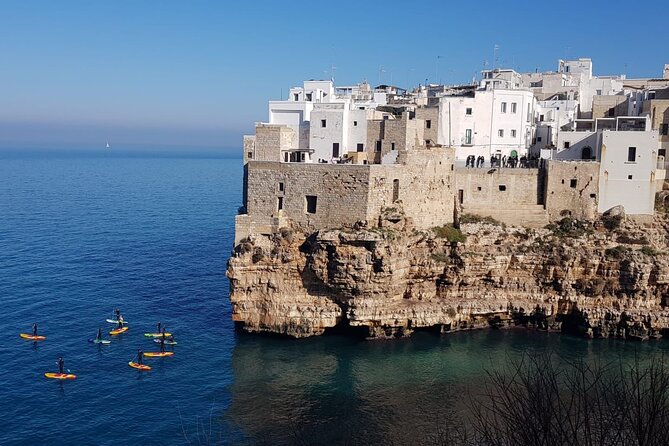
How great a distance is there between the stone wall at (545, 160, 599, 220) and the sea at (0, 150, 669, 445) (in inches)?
351

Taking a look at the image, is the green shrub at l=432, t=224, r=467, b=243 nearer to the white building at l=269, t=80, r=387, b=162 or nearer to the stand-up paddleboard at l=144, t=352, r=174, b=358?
the white building at l=269, t=80, r=387, b=162

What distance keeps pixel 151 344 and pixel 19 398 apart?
27.4 ft

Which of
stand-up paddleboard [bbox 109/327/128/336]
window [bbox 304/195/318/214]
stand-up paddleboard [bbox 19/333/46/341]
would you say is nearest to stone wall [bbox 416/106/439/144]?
window [bbox 304/195/318/214]

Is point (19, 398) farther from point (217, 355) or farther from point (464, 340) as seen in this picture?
point (464, 340)

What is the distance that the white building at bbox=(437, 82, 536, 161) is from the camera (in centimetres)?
Answer: 4928

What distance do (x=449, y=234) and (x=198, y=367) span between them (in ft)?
57.0

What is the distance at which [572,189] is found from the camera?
43.3 metres

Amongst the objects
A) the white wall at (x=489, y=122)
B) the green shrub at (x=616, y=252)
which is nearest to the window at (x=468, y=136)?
the white wall at (x=489, y=122)

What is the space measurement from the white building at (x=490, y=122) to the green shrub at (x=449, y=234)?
31.4 ft

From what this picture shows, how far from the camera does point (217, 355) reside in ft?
117

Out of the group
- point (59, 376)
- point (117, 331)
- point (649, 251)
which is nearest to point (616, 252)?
point (649, 251)

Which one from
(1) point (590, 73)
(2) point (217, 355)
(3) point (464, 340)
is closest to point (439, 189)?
(3) point (464, 340)

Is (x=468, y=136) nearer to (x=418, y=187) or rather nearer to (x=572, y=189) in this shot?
(x=572, y=189)

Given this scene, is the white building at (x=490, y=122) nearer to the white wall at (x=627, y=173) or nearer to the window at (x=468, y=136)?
the window at (x=468, y=136)
